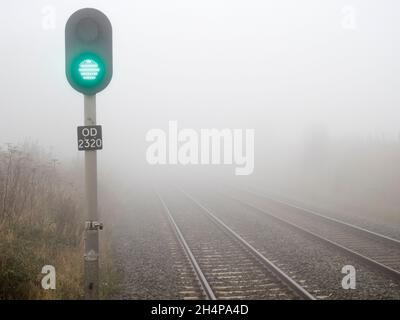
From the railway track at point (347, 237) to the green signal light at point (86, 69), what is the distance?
259 inches

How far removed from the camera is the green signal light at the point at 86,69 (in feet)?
16.1

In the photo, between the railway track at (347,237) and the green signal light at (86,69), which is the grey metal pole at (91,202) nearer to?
the green signal light at (86,69)

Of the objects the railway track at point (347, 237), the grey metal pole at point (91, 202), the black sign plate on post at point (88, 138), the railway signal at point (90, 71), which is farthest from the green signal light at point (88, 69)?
the railway track at point (347, 237)

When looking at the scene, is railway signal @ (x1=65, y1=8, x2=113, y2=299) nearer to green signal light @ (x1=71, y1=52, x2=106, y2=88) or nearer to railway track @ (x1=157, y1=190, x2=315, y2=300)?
green signal light @ (x1=71, y1=52, x2=106, y2=88)

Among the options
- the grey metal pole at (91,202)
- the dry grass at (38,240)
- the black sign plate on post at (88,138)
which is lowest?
the dry grass at (38,240)

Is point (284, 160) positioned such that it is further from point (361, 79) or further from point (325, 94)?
point (361, 79)

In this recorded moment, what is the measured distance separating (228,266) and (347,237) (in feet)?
15.9

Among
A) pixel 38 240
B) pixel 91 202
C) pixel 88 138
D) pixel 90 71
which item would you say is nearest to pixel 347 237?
pixel 38 240

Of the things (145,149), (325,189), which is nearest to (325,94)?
(145,149)

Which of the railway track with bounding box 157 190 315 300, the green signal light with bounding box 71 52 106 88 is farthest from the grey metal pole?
the railway track with bounding box 157 190 315 300

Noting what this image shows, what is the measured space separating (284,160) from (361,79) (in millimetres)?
82741

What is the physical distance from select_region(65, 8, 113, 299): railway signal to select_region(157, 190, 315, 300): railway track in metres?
2.71

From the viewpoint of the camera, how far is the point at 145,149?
81.2m

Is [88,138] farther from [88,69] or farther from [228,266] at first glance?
[228,266]
